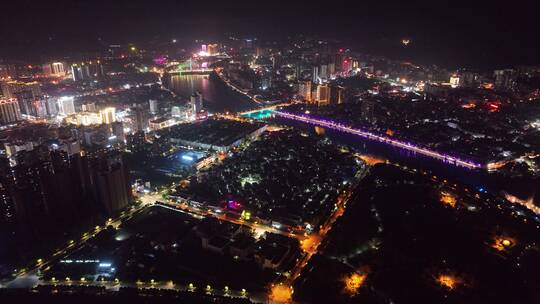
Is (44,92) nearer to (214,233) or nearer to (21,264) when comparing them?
(21,264)

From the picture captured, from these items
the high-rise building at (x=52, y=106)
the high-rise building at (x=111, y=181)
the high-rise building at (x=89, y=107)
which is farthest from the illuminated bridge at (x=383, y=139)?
the high-rise building at (x=52, y=106)

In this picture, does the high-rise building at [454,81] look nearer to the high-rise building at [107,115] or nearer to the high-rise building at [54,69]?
the high-rise building at [107,115]

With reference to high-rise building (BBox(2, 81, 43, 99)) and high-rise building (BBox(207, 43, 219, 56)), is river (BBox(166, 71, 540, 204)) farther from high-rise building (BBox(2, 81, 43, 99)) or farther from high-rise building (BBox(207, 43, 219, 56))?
high-rise building (BBox(207, 43, 219, 56))

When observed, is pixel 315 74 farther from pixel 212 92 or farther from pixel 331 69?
pixel 212 92

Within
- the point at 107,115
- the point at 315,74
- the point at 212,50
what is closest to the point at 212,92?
the point at 315,74

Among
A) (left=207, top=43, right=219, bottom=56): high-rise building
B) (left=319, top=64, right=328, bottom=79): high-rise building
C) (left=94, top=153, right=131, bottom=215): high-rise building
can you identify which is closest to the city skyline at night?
(left=94, top=153, right=131, bottom=215): high-rise building

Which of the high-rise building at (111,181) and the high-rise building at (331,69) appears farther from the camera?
the high-rise building at (331,69)

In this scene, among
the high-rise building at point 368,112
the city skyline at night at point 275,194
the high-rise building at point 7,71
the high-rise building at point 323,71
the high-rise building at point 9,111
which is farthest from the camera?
the high-rise building at point 323,71

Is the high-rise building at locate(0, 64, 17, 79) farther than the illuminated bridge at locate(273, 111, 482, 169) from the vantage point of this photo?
Yes
